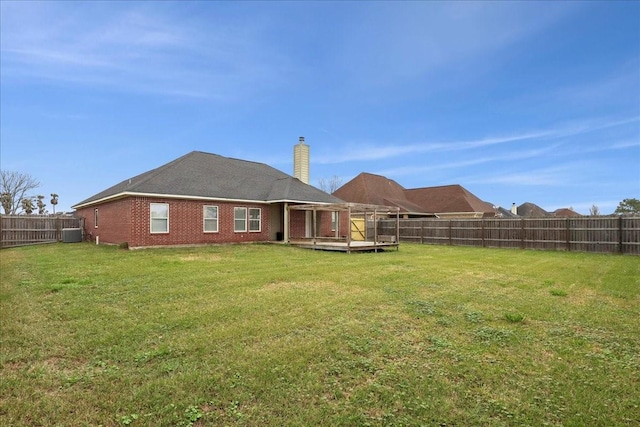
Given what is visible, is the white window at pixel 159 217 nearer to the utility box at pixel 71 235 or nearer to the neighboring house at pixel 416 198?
the utility box at pixel 71 235

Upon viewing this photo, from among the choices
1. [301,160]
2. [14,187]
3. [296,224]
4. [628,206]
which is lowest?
[296,224]

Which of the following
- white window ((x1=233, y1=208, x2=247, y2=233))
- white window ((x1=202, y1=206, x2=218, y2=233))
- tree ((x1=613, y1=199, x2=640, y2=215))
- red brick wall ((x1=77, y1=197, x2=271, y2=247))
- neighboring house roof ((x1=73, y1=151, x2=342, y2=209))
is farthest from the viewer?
tree ((x1=613, y1=199, x2=640, y2=215))

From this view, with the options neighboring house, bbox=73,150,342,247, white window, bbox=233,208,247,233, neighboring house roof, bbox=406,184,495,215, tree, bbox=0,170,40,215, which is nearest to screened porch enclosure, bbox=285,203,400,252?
neighboring house, bbox=73,150,342,247

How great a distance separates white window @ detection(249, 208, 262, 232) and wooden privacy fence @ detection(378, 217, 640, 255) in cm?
952

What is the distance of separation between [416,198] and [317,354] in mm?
33387

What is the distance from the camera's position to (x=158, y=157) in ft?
87.0

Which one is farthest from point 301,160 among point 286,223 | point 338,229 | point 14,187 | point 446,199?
point 14,187

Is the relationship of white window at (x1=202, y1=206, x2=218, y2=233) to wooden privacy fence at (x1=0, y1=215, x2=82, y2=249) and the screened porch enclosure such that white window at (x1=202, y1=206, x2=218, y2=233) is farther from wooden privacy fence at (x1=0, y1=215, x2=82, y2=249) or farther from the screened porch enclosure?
wooden privacy fence at (x1=0, y1=215, x2=82, y2=249)

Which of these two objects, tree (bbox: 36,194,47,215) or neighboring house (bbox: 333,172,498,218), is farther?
tree (bbox: 36,194,47,215)

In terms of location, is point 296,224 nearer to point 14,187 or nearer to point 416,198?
point 416,198

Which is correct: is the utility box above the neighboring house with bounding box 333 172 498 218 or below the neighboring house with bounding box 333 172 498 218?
below

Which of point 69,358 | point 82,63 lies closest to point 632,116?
point 69,358

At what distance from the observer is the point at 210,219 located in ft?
58.3

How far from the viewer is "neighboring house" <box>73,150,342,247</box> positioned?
15.8 metres
